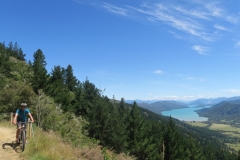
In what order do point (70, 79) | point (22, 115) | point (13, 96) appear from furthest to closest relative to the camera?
point (70, 79) → point (13, 96) → point (22, 115)

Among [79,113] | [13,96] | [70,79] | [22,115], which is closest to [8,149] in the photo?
[22,115]

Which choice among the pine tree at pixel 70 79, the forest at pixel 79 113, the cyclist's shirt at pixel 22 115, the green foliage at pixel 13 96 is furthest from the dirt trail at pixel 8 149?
the pine tree at pixel 70 79

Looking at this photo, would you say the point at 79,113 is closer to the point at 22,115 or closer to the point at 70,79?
the point at 70,79

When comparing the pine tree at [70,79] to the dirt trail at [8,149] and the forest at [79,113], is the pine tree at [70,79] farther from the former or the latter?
the dirt trail at [8,149]

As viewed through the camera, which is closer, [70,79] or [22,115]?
[22,115]

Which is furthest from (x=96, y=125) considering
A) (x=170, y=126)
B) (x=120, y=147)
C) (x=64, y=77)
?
(x=64, y=77)

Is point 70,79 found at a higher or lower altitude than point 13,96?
higher

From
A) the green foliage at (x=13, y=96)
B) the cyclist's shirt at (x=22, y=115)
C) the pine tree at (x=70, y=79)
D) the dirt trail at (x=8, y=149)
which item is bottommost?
the dirt trail at (x=8, y=149)

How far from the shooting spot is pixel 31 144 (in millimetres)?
10414

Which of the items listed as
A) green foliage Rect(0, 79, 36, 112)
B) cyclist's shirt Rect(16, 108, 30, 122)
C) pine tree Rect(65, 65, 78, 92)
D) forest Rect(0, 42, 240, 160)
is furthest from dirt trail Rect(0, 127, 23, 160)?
pine tree Rect(65, 65, 78, 92)

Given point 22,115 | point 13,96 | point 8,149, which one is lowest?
point 8,149

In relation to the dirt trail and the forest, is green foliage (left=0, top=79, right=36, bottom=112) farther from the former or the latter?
the dirt trail

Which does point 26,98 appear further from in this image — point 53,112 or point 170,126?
point 170,126

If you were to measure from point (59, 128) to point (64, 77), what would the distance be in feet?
104
